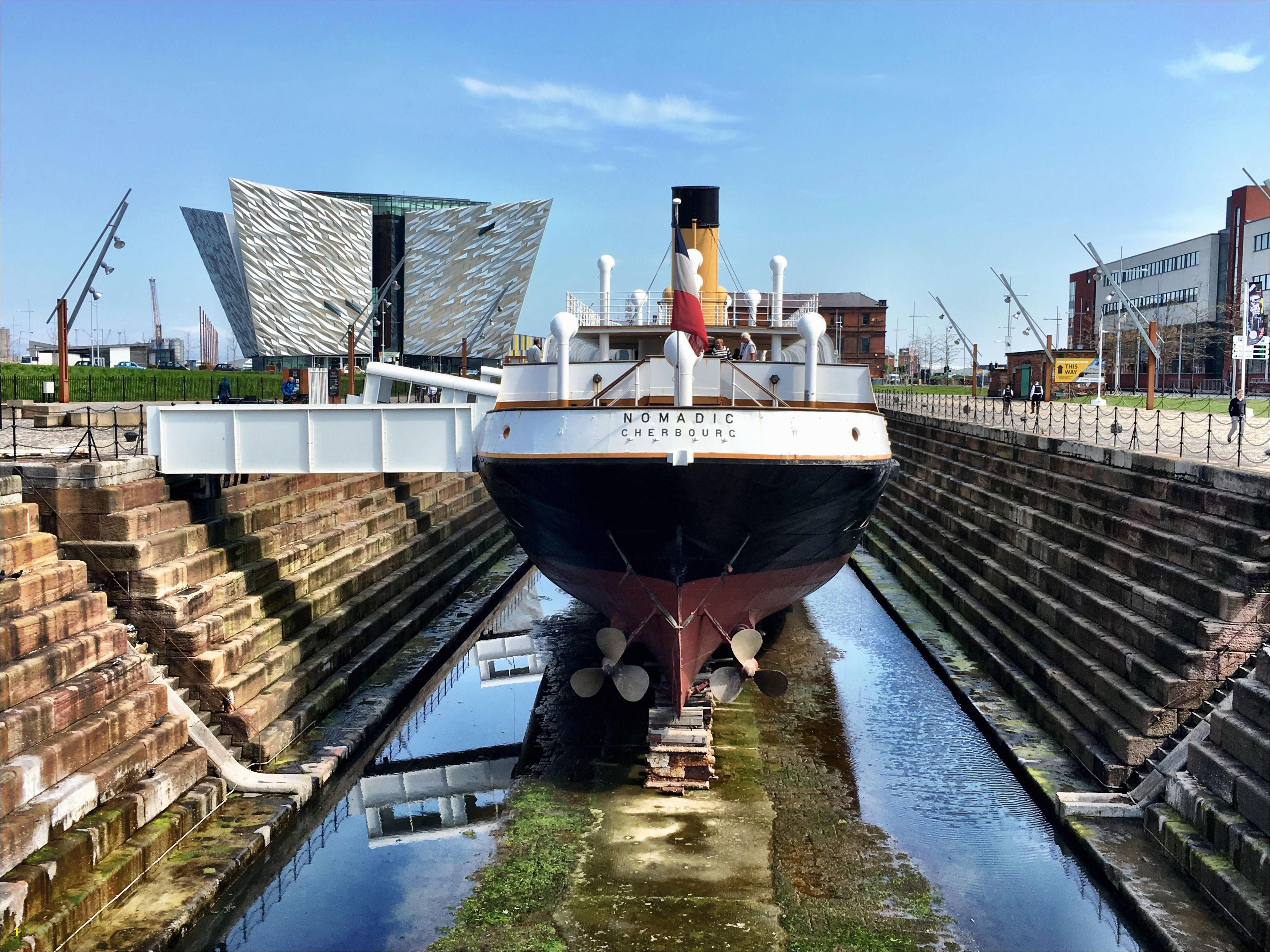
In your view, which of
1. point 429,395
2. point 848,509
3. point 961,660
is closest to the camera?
point 848,509

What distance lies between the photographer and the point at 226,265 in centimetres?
9062

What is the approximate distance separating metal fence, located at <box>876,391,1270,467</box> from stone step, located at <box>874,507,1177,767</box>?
3.87 metres

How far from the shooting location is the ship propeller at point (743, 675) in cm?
1417

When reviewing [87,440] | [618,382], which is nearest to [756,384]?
[618,382]

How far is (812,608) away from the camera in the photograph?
26.7 meters

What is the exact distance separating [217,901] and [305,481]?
11.7 metres

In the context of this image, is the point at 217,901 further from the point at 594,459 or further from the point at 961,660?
the point at 961,660

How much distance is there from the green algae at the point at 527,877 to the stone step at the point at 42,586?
6132 millimetres

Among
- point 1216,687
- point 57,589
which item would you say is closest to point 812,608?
point 1216,687

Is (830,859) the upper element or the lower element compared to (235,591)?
lower

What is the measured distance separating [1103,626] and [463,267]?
83260 millimetres

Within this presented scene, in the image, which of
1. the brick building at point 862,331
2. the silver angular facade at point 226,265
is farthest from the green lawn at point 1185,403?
the silver angular facade at point 226,265

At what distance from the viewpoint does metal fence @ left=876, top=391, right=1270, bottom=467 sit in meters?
18.5

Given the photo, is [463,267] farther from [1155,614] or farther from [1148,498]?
[1155,614]
